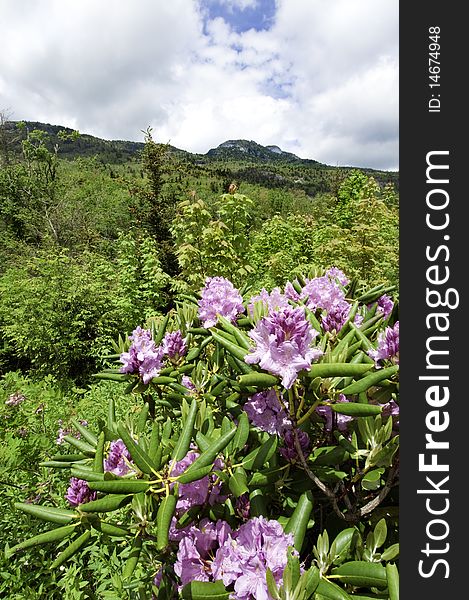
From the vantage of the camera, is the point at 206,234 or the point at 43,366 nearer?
the point at 206,234

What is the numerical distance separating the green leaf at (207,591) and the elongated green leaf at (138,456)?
0.27 meters

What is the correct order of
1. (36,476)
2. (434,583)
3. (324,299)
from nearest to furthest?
1. (434,583)
2. (324,299)
3. (36,476)

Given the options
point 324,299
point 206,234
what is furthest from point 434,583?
point 206,234

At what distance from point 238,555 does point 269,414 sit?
355mm

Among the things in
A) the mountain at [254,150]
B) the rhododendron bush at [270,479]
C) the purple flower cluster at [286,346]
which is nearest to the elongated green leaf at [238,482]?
the rhododendron bush at [270,479]

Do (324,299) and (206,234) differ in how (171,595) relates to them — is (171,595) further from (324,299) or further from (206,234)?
(206,234)

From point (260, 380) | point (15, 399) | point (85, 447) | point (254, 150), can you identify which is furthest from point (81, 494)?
point (254, 150)

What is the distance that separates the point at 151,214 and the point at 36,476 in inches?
337

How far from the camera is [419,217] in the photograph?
79 cm

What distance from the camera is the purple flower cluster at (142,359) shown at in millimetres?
1430

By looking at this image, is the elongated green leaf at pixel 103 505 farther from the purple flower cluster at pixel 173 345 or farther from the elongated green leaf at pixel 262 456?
the purple flower cluster at pixel 173 345

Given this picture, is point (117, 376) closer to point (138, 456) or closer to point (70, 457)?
point (70, 457)

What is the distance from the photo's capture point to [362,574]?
86 cm

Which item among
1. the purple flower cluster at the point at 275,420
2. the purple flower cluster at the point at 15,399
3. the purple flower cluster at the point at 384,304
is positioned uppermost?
the purple flower cluster at the point at 384,304
